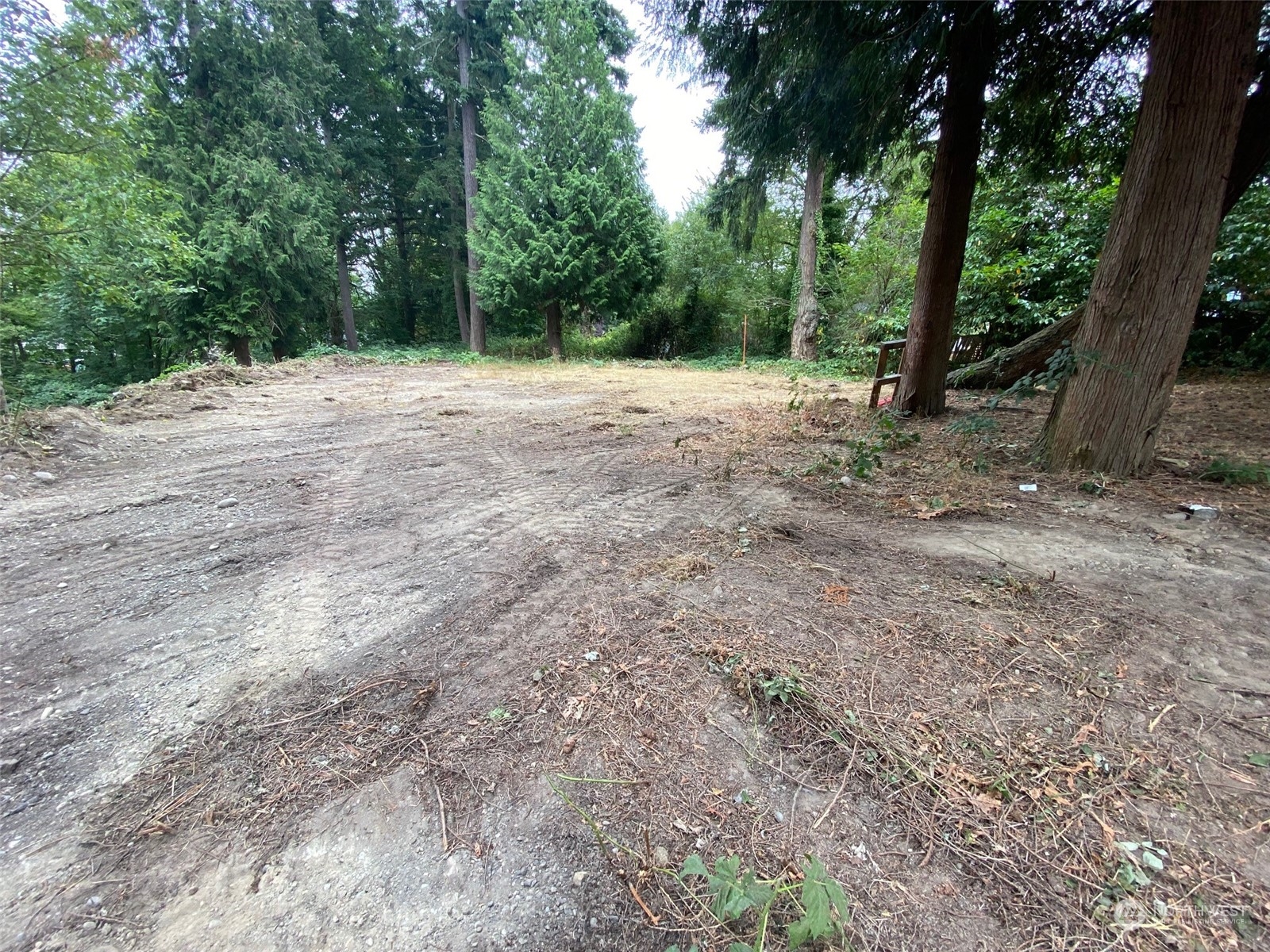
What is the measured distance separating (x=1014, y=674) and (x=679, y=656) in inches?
42.2

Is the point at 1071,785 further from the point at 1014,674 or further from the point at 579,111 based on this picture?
the point at 579,111

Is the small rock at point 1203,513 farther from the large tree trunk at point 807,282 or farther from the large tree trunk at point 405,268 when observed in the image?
the large tree trunk at point 405,268

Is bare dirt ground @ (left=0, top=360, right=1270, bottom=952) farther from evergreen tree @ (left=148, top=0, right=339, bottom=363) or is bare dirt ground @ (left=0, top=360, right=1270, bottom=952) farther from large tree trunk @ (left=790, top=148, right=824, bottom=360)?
evergreen tree @ (left=148, top=0, right=339, bottom=363)

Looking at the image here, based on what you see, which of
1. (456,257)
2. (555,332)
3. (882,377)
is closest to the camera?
(882,377)

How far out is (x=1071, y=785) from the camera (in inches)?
50.1

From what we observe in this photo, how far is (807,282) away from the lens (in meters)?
13.3

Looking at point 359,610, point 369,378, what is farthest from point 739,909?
point 369,378

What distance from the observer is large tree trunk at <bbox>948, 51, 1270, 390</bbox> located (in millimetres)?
3414

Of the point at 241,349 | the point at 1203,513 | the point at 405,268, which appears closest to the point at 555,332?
the point at 241,349

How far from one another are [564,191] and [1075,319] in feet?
37.9

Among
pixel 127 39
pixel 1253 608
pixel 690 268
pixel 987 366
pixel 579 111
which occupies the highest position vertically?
pixel 579 111

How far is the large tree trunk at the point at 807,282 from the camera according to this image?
12.9 metres

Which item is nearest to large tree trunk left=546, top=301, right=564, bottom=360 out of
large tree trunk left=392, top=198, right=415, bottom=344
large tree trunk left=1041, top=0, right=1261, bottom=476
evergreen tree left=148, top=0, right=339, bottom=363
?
evergreen tree left=148, top=0, right=339, bottom=363

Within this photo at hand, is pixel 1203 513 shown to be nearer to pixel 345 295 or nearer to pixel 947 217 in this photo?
pixel 947 217
